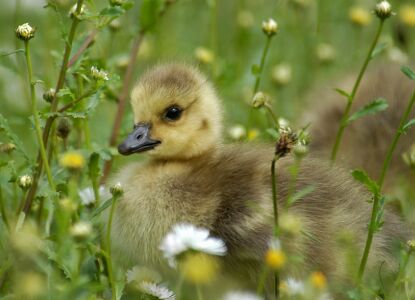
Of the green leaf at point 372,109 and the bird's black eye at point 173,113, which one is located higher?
the green leaf at point 372,109

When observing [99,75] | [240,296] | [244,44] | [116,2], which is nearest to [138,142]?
[99,75]

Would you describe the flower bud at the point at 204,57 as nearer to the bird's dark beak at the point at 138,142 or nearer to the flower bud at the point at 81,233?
the bird's dark beak at the point at 138,142

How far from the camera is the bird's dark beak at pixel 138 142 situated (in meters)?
2.64

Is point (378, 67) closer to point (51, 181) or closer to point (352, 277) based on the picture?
point (352, 277)

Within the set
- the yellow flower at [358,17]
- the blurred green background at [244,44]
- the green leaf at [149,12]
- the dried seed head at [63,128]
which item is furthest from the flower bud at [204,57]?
the dried seed head at [63,128]

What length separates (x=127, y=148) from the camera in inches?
104

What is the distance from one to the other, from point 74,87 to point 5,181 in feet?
1.31

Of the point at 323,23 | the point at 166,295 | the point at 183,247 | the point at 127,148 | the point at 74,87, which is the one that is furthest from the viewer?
the point at 323,23

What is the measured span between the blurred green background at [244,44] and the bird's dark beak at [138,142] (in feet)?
2.78

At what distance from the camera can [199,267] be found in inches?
85.7

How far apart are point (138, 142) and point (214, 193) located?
0.30 metres

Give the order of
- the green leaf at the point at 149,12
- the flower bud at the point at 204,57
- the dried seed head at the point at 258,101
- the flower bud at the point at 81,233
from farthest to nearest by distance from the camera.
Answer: the flower bud at the point at 204,57 → the green leaf at the point at 149,12 → the dried seed head at the point at 258,101 → the flower bud at the point at 81,233

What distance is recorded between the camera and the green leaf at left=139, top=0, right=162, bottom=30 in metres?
3.21

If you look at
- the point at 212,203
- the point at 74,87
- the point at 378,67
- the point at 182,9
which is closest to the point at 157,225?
the point at 212,203
